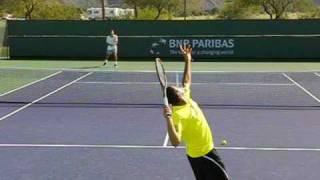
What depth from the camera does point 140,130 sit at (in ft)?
41.0

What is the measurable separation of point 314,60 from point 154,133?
68.6 feet

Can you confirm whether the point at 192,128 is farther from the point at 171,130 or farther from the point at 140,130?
the point at 140,130

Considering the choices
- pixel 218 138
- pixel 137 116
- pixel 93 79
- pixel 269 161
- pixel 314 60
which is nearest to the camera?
pixel 269 161

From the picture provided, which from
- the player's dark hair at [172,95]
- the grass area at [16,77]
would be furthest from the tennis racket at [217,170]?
the grass area at [16,77]

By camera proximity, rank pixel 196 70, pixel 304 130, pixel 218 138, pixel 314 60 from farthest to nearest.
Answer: pixel 314 60 → pixel 196 70 → pixel 304 130 → pixel 218 138

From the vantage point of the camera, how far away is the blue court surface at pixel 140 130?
912 centimetres

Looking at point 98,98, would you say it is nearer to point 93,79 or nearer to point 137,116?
point 137,116

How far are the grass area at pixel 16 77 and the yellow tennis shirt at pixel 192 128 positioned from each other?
528 inches

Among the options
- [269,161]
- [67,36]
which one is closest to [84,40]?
[67,36]

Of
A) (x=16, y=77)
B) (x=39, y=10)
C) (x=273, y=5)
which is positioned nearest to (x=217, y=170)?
(x=16, y=77)

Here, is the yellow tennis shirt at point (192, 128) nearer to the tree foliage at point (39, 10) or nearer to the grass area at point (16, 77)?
the grass area at point (16, 77)

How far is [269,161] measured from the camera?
9.63 meters

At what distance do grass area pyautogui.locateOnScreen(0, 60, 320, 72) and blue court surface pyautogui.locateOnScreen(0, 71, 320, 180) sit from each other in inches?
214

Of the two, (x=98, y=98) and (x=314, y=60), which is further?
(x=314, y=60)
